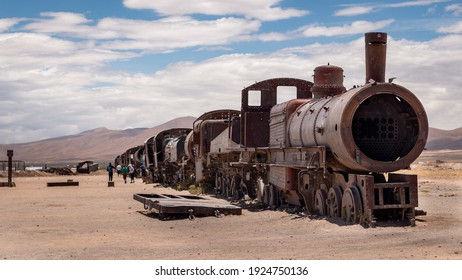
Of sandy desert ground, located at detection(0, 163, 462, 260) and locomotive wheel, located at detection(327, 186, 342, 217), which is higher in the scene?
locomotive wheel, located at detection(327, 186, 342, 217)

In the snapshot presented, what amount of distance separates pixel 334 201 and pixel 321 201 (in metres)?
0.68

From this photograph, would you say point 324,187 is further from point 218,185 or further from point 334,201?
point 218,185

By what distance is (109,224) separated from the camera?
16016 millimetres

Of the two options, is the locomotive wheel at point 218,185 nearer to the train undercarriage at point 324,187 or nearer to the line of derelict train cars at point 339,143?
the train undercarriage at point 324,187

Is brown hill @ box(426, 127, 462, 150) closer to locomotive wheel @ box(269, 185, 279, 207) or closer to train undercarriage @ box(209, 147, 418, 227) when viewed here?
train undercarriage @ box(209, 147, 418, 227)

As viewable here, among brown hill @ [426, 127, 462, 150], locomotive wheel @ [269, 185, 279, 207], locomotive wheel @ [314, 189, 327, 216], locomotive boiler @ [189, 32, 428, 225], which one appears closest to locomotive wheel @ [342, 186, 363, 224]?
locomotive boiler @ [189, 32, 428, 225]

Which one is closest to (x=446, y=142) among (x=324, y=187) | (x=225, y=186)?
(x=225, y=186)

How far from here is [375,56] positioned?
14906mm

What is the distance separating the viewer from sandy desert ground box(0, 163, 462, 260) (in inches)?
420

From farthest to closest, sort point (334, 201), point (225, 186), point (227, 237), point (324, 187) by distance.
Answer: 1. point (225, 186)
2. point (324, 187)
3. point (334, 201)
4. point (227, 237)

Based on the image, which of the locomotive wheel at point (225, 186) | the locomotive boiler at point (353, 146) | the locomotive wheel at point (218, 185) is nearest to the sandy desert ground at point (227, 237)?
the locomotive boiler at point (353, 146)

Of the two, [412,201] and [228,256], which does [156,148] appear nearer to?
[412,201]
